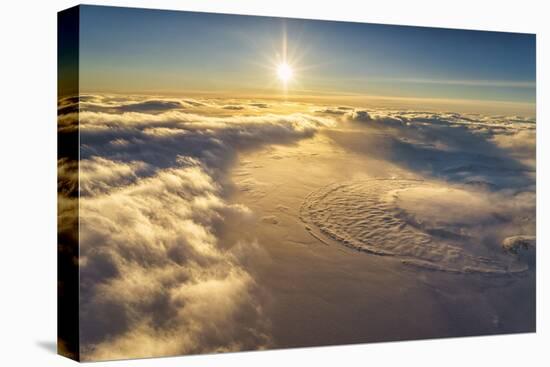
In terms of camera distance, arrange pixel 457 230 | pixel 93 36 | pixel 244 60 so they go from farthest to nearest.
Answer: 1. pixel 457 230
2. pixel 244 60
3. pixel 93 36

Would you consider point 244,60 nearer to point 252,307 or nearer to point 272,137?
point 272,137

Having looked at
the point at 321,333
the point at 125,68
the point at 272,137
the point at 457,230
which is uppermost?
the point at 125,68

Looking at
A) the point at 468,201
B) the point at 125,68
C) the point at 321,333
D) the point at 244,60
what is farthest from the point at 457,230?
the point at 125,68

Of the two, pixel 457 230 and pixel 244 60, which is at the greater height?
pixel 244 60

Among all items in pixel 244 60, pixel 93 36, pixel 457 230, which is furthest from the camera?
pixel 457 230

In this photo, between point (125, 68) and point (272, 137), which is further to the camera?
point (272, 137)

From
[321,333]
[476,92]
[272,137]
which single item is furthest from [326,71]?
[321,333]
